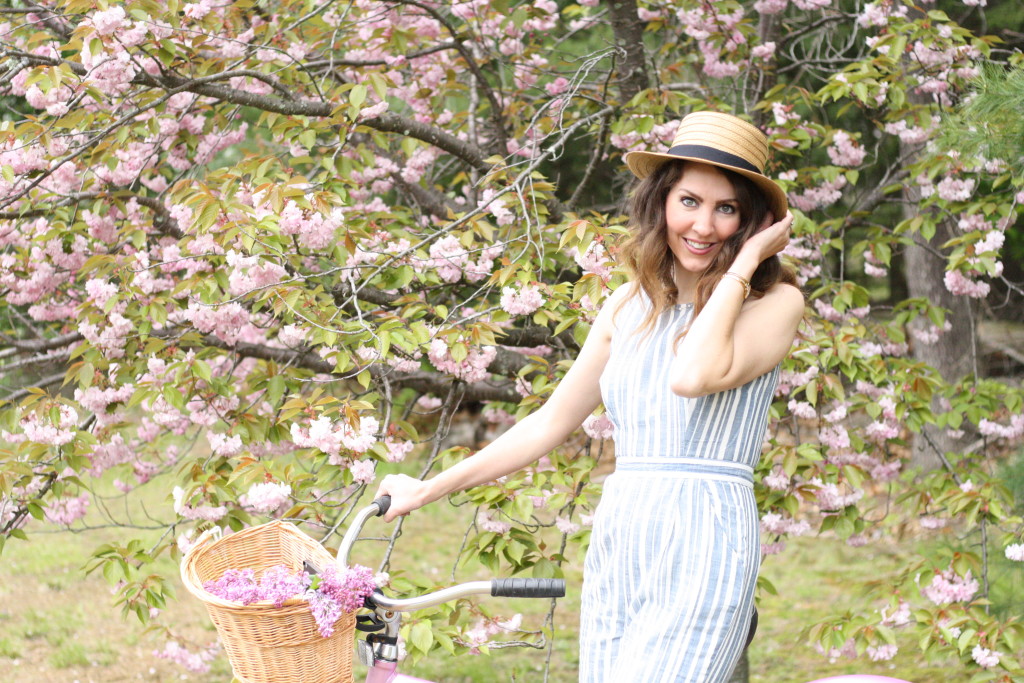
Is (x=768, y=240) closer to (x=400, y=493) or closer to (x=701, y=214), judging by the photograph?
(x=701, y=214)

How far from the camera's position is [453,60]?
4691mm

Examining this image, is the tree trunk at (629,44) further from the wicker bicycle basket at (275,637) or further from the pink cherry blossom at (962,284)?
the wicker bicycle basket at (275,637)

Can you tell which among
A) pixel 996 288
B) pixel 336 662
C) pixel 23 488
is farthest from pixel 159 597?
pixel 996 288

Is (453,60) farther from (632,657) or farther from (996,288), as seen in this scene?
(996,288)

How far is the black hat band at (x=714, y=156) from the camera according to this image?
1.76m

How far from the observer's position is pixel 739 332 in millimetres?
1737

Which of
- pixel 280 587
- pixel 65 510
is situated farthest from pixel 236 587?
pixel 65 510

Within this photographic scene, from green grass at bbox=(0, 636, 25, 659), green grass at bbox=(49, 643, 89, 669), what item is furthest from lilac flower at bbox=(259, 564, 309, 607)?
green grass at bbox=(0, 636, 25, 659)

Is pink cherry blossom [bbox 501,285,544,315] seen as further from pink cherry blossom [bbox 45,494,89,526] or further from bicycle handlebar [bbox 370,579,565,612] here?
pink cherry blossom [bbox 45,494,89,526]

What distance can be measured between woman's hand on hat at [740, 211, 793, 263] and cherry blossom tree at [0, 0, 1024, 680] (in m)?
1.07

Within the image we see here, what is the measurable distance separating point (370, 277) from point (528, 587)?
170 cm

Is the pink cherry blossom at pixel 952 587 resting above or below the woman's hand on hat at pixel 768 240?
below

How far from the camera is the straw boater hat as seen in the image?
1766 millimetres

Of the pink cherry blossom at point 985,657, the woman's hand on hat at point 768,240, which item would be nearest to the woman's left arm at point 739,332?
the woman's hand on hat at point 768,240
